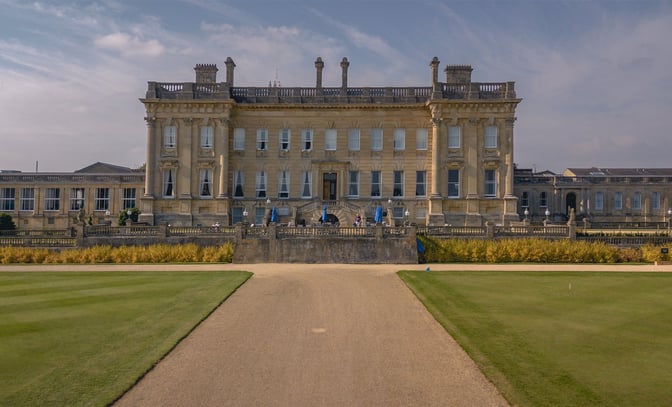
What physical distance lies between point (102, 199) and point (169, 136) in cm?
1508

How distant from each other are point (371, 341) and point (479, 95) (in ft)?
119

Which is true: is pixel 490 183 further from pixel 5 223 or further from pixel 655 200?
pixel 5 223

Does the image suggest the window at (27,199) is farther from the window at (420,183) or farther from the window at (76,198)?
the window at (420,183)

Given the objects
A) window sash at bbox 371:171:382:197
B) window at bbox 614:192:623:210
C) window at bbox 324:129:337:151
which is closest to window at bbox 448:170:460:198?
window sash at bbox 371:171:382:197

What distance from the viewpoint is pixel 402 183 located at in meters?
46.6

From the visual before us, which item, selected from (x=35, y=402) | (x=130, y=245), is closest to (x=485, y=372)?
(x=35, y=402)

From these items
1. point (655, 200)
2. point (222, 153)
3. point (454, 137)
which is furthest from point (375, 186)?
point (655, 200)

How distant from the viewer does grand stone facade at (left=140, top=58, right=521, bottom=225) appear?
4503 centimetres

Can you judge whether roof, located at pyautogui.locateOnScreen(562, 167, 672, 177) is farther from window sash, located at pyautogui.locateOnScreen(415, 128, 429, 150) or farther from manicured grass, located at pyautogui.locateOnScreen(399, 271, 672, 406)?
manicured grass, located at pyautogui.locateOnScreen(399, 271, 672, 406)

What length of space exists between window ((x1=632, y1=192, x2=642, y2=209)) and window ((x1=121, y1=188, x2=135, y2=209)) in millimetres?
56424

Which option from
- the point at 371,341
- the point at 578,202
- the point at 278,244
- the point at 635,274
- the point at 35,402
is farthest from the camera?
the point at 578,202

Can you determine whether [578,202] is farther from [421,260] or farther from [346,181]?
[421,260]

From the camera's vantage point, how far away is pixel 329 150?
154 feet

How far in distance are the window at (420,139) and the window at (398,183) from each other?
9.37 ft
